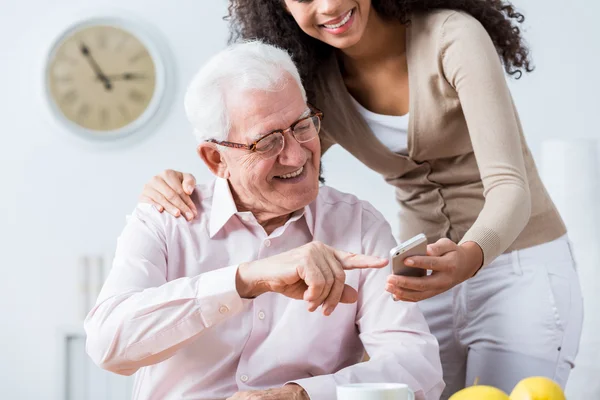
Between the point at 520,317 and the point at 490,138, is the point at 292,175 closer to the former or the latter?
the point at 490,138

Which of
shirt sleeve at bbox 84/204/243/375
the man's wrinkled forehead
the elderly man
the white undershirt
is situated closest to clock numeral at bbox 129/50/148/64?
the white undershirt

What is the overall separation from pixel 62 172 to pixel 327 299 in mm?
3074

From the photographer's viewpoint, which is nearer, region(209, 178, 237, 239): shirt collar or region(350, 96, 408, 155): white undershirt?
region(209, 178, 237, 239): shirt collar

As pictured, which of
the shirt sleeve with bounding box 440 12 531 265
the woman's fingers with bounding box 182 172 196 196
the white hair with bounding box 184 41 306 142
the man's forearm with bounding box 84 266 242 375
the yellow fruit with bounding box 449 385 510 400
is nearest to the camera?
the yellow fruit with bounding box 449 385 510 400

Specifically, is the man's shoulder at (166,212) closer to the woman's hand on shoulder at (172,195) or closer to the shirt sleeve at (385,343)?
the woman's hand on shoulder at (172,195)

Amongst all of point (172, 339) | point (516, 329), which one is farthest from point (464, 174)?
point (172, 339)

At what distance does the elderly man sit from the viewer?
149 centimetres

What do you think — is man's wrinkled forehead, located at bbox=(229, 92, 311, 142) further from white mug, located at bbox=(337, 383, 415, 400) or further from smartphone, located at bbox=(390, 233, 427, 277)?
white mug, located at bbox=(337, 383, 415, 400)

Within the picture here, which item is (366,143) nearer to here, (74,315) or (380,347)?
(380,347)

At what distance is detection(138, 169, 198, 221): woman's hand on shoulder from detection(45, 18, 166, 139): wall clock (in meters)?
2.39

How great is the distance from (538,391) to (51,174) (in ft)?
11.7

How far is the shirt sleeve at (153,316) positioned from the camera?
1.43m

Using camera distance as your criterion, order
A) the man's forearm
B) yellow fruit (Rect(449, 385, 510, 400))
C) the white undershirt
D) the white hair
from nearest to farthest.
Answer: yellow fruit (Rect(449, 385, 510, 400)) < the man's forearm < the white hair < the white undershirt

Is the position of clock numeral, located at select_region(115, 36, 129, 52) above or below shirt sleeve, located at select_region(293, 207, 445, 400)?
above
